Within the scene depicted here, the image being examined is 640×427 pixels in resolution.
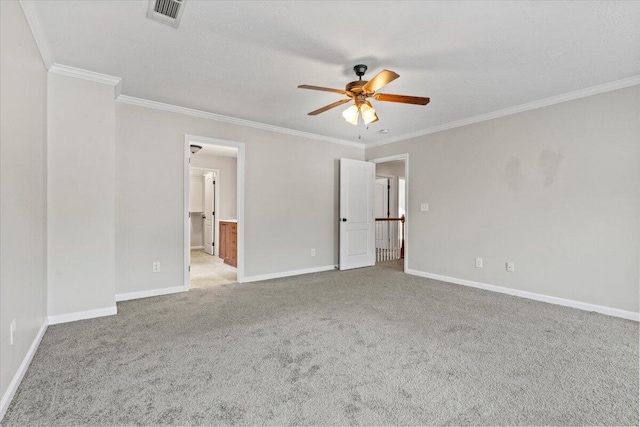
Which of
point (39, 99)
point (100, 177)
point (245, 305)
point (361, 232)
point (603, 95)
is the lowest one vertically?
point (245, 305)

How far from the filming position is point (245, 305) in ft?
11.4

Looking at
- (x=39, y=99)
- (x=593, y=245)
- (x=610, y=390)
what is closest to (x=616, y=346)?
(x=610, y=390)

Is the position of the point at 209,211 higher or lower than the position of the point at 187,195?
lower

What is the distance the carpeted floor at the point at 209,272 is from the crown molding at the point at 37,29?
3015 millimetres

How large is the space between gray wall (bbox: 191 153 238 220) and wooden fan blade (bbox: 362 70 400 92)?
542cm

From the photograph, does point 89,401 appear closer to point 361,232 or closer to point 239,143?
point 239,143

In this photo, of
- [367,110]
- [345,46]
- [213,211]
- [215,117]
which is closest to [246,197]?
[215,117]

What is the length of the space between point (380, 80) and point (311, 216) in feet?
10.5

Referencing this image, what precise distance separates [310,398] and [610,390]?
5.96ft

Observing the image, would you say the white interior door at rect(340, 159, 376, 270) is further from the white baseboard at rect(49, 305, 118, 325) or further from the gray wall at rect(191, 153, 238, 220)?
the white baseboard at rect(49, 305, 118, 325)

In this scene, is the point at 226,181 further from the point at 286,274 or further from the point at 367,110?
the point at 367,110

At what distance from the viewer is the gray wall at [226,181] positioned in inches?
286

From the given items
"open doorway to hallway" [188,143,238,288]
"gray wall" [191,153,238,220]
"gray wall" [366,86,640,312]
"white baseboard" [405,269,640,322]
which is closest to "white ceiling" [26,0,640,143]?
"gray wall" [366,86,640,312]

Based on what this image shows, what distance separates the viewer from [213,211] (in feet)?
24.8
